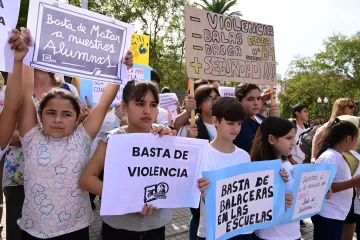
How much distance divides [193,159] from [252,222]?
0.65 metres

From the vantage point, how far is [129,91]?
6.60ft

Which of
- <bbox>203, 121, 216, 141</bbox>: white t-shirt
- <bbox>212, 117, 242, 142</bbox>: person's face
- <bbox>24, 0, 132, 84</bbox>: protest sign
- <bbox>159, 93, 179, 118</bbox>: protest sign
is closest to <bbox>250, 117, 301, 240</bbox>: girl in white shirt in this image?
<bbox>212, 117, 242, 142</bbox>: person's face

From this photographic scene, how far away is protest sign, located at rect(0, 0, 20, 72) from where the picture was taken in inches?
67.0

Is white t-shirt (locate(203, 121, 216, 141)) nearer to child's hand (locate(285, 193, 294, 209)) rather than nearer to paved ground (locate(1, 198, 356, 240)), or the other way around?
child's hand (locate(285, 193, 294, 209))

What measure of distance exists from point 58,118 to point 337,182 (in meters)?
2.52

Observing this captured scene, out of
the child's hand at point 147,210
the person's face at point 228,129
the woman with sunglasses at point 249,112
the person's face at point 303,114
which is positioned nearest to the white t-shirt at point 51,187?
the child's hand at point 147,210

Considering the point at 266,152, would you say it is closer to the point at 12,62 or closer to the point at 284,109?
the point at 12,62

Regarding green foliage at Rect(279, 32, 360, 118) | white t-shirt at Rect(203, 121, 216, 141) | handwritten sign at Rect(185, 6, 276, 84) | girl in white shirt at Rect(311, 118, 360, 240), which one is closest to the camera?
girl in white shirt at Rect(311, 118, 360, 240)

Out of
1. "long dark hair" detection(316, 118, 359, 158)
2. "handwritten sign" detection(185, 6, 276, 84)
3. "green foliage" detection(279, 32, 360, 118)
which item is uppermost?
"green foliage" detection(279, 32, 360, 118)

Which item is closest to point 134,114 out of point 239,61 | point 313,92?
point 239,61

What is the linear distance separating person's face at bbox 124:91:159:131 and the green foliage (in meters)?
32.8

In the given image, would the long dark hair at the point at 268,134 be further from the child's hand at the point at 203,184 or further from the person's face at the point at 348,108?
the person's face at the point at 348,108

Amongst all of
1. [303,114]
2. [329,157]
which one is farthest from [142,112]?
[303,114]

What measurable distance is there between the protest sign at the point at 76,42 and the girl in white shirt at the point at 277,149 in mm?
1250
